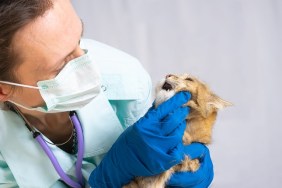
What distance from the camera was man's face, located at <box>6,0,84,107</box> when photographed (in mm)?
829

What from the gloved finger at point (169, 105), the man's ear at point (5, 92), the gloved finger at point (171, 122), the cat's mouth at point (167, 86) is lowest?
the gloved finger at point (171, 122)

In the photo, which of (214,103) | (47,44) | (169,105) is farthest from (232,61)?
(47,44)

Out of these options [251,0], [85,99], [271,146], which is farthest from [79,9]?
[271,146]

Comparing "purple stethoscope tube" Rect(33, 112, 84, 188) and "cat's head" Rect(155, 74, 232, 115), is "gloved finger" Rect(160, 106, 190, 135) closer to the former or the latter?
"cat's head" Rect(155, 74, 232, 115)

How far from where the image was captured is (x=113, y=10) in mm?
1767

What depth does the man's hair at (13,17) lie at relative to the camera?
0.78 meters

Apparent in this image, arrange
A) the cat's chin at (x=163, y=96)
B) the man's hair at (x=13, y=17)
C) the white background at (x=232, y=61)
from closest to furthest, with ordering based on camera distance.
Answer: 1. the man's hair at (x=13, y=17)
2. the cat's chin at (x=163, y=96)
3. the white background at (x=232, y=61)

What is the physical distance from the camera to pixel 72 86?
95 cm

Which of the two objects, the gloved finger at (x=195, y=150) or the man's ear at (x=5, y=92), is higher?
the man's ear at (x=5, y=92)

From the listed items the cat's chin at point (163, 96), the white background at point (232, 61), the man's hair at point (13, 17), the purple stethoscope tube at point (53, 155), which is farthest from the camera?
the white background at point (232, 61)

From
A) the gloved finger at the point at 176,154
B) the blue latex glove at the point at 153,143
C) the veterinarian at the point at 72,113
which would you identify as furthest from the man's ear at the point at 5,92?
the gloved finger at the point at 176,154

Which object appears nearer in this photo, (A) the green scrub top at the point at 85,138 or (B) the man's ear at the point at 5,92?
(B) the man's ear at the point at 5,92

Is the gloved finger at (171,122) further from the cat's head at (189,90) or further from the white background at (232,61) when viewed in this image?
the white background at (232,61)

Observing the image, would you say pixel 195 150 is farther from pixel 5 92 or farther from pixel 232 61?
pixel 232 61
